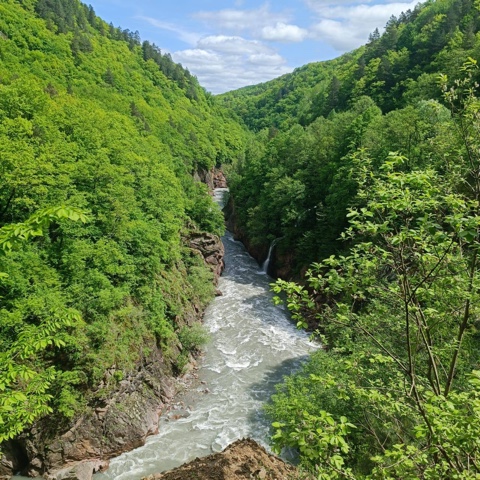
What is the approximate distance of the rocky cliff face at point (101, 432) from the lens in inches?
585

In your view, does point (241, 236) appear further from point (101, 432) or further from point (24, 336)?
point (24, 336)

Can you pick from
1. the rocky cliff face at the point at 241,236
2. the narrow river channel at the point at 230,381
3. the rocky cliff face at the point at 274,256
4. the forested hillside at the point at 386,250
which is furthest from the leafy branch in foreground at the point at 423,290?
the rocky cliff face at the point at 241,236

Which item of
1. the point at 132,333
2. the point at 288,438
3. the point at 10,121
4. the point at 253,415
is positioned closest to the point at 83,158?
the point at 10,121

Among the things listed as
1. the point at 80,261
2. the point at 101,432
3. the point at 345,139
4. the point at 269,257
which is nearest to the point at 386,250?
the point at 101,432

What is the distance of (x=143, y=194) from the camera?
29.3 metres

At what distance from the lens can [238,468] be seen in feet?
39.3

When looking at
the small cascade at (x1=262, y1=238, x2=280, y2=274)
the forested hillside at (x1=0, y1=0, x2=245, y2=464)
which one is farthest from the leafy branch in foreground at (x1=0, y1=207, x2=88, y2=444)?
the small cascade at (x1=262, y1=238, x2=280, y2=274)

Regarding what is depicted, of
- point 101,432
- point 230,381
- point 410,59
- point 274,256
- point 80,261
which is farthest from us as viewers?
point 410,59

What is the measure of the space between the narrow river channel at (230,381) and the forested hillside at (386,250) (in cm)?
316

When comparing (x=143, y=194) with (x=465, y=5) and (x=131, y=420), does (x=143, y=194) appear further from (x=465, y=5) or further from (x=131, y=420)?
(x=465, y=5)

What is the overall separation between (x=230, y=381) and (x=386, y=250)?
735 inches

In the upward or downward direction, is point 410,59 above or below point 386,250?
above

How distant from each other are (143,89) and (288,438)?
293 feet

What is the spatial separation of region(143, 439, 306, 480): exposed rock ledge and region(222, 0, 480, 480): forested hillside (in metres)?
1.76
